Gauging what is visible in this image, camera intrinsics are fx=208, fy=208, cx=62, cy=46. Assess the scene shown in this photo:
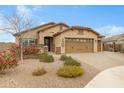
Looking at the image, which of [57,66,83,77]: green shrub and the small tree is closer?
[57,66,83,77]: green shrub

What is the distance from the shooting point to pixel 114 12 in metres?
14.6

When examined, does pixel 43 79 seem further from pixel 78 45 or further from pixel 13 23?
pixel 78 45

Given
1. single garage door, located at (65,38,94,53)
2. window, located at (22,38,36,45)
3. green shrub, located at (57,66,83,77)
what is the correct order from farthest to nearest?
1. window, located at (22,38,36,45)
2. single garage door, located at (65,38,94,53)
3. green shrub, located at (57,66,83,77)

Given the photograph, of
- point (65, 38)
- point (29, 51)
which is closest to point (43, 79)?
point (29, 51)

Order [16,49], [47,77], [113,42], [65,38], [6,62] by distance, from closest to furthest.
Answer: [47,77] → [6,62] → [16,49] → [65,38] → [113,42]

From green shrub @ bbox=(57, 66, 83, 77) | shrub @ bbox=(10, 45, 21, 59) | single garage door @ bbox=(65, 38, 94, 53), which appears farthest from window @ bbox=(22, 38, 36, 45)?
green shrub @ bbox=(57, 66, 83, 77)

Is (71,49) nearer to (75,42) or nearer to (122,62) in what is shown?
(75,42)

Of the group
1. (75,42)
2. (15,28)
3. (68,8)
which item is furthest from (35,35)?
(68,8)

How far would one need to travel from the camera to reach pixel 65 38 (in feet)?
68.7

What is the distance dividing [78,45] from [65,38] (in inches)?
63.8

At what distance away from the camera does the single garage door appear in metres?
19.7

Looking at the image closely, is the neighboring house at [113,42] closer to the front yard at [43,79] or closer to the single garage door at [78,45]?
the single garage door at [78,45]

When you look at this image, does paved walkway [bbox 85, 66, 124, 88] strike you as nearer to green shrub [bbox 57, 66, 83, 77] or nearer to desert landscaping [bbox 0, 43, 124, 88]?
desert landscaping [bbox 0, 43, 124, 88]

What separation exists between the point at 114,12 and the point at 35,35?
37.5ft
